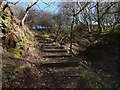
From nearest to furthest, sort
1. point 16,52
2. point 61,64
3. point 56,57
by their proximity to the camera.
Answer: point 61,64
point 16,52
point 56,57

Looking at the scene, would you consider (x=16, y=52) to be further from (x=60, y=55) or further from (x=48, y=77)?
(x=48, y=77)

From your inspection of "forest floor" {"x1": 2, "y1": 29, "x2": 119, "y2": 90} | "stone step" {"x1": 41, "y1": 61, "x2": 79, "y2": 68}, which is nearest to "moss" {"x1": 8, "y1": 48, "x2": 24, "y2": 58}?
"forest floor" {"x1": 2, "y1": 29, "x2": 119, "y2": 90}

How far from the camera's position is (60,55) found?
8328 mm

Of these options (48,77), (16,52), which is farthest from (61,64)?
(16,52)

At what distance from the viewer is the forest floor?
5.37 m

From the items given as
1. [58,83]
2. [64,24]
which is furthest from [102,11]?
[58,83]

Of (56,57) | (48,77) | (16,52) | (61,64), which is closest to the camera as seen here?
(48,77)

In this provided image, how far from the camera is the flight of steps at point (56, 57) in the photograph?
7022 millimetres

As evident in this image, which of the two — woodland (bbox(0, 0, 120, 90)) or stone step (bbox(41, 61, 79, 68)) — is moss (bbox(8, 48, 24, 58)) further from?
stone step (bbox(41, 61, 79, 68))

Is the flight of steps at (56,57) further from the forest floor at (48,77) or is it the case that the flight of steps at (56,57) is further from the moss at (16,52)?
the moss at (16,52)

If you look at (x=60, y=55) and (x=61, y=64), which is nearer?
(x=61, y=64)

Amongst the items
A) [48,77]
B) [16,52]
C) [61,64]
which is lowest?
[48,77]

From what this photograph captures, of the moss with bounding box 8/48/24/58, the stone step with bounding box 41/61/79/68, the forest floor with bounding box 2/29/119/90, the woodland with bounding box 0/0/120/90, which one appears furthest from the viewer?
the moss with bounding box 8/48/24/58

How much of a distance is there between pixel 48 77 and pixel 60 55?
2490 mm
